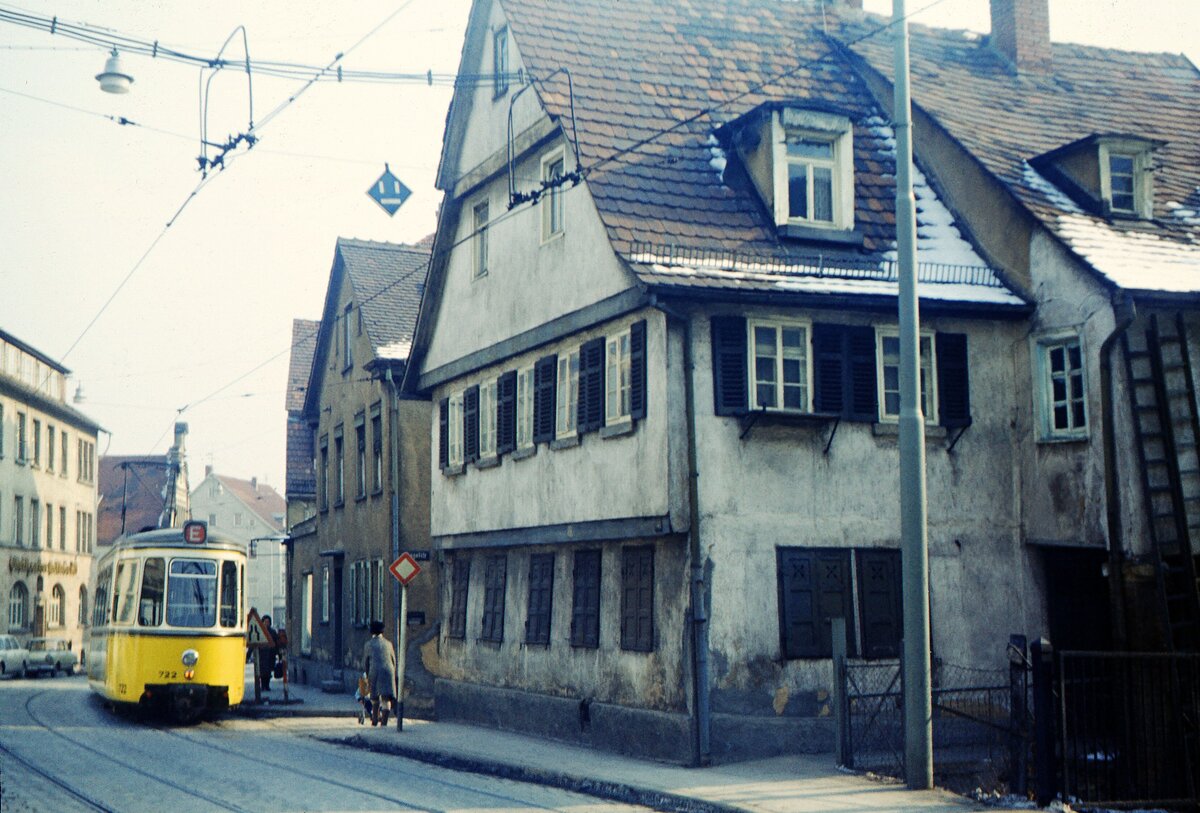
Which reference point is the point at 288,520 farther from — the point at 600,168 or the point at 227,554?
the point at 600,168

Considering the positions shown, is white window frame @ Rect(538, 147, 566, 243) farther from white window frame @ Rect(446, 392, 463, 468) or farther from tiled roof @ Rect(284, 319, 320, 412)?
tiled roof @ Rect(284, 319, 320, 412)

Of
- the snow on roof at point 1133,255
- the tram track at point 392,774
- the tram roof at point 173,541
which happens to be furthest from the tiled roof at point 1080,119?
the tram roof at point 173,541

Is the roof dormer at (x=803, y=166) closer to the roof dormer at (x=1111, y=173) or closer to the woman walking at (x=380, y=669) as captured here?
the roof dormer at (x=1111, y=173)

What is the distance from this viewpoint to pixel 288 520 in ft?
160

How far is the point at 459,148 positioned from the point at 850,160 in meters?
8.31

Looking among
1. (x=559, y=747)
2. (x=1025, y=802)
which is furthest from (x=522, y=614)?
(x=1025, y=802)

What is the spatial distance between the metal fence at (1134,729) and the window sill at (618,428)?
21.0 feet

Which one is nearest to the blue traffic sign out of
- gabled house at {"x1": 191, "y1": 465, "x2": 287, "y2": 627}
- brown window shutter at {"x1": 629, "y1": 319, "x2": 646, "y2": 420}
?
A: brown window shutter at {"x1": 629, "y1": 319, "x2": 646, "y2": 420}

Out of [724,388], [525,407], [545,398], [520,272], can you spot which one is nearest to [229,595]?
[525,407]

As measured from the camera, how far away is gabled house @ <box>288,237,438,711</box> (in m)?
33.2

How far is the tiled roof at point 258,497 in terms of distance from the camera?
10937 cm

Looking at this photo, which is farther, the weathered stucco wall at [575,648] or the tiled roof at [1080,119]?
the tiled roof at [1080,119]

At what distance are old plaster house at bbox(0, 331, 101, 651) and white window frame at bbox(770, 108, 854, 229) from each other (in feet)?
155

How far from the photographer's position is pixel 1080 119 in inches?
957
